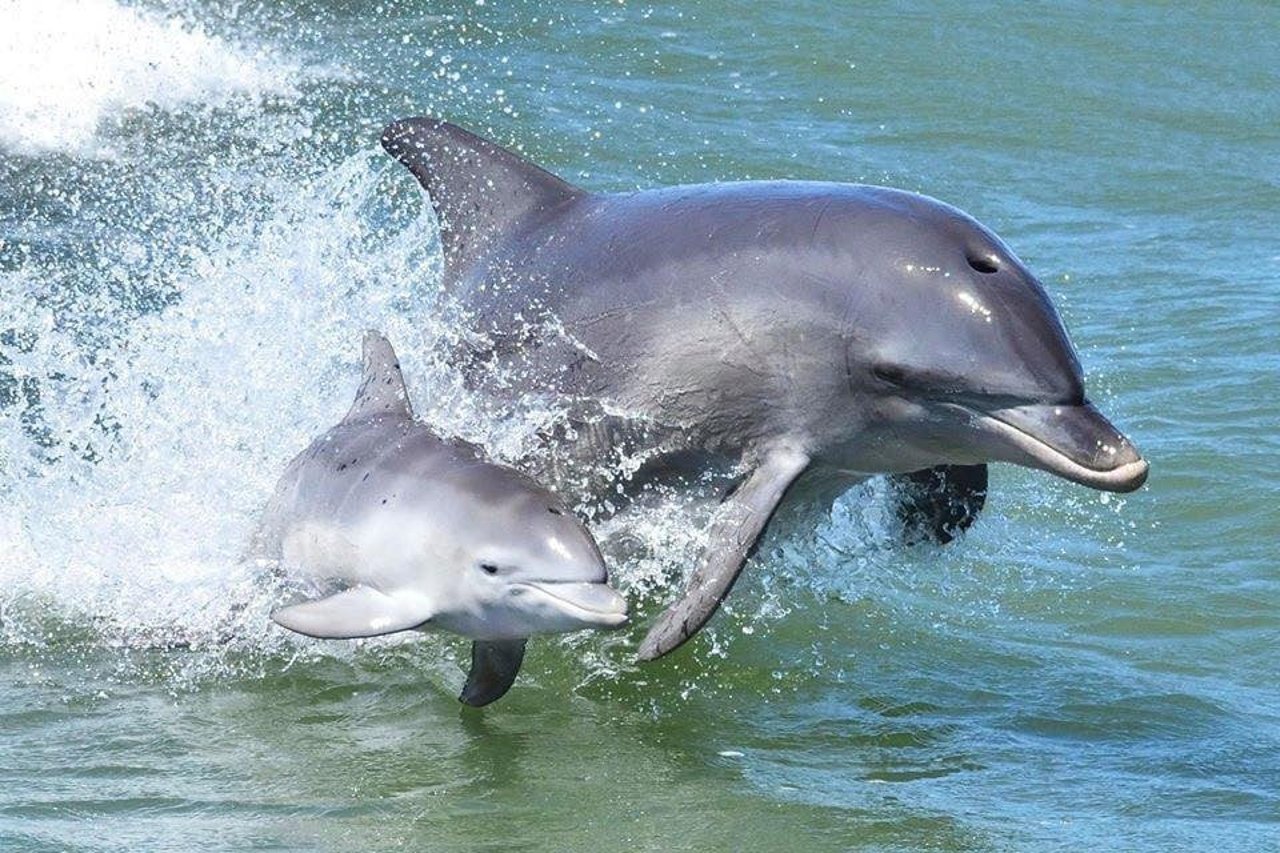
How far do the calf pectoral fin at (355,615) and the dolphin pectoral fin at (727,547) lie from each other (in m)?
0.96

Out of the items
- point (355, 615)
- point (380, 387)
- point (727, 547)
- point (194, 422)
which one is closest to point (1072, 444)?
point (727, 547)

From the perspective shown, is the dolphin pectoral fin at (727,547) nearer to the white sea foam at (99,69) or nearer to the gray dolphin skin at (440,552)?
the gray dolphin skin at (440,552)

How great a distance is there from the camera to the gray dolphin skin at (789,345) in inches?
304

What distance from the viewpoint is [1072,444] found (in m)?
7.55

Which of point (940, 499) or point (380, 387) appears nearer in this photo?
point (380, 387)

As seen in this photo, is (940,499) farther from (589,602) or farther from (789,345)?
(589,602)

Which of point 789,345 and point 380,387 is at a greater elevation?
point 789,345

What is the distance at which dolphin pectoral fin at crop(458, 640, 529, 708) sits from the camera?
789 centimetres

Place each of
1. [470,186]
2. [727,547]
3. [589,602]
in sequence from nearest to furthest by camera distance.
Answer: [589,602]
[727,547]
[470,186]

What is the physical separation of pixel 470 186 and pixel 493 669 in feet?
8.58

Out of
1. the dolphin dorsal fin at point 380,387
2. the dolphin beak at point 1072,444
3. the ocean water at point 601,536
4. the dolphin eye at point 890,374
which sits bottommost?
the ocean water at point 601,536

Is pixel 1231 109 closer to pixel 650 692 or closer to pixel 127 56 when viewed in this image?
pixel 127 56

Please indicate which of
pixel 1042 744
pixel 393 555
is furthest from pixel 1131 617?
pixel 393 555

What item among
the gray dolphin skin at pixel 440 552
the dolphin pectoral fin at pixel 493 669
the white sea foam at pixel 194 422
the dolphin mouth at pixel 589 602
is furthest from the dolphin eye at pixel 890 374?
the white sea foam at pixel 194 422
